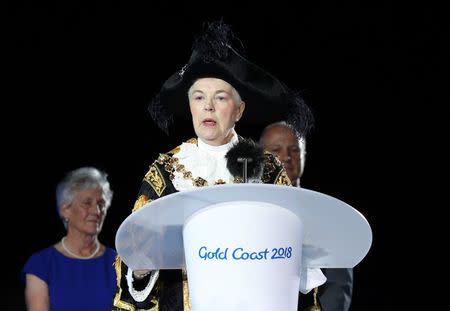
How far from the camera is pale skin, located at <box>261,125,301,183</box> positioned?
3.40m

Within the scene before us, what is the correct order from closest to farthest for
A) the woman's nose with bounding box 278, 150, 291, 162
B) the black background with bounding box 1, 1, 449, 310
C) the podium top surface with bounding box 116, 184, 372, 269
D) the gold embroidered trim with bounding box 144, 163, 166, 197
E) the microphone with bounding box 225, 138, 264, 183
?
the podium top surface with bounding box 116, 184, 372, 269, the microphone with bounding box 225, 138, 264, 183, the gold embroidered trim with bounding box 144, 163, 166, 197, the woman's nose with bounding box 278, 150, 291, 162, the black background with bounding box 1, 1, 449, 310

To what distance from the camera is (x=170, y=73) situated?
4074 millimetres

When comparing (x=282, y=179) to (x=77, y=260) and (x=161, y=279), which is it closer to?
(x=161, y=279)

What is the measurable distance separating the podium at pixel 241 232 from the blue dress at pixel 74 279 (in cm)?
202

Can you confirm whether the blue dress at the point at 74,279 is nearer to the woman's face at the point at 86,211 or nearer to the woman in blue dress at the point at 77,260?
the woman in blue dress at the point at 77,260

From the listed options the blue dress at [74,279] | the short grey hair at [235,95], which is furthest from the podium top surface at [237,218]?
the blue dress at [74,279]

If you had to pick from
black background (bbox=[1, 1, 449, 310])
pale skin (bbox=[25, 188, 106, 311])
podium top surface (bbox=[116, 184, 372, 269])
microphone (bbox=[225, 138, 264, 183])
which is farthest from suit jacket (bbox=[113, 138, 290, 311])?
black background (bbox=[1, 1, 449, 310])

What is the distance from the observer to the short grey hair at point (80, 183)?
391 centimetres

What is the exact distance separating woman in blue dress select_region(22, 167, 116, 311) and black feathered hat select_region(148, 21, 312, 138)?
1.40 metres

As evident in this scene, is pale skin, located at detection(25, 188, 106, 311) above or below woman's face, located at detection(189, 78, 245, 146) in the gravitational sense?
below

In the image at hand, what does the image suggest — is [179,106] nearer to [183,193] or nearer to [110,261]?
[183,193]

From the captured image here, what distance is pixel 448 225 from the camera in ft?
14.2

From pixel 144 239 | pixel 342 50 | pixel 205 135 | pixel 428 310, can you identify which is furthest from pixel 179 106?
pixel 428 310

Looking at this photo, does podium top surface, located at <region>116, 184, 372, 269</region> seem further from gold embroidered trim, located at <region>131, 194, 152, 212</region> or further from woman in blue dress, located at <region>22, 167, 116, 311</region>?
woman in blue dress, located at <region>22, 167, 116, 311</region>
